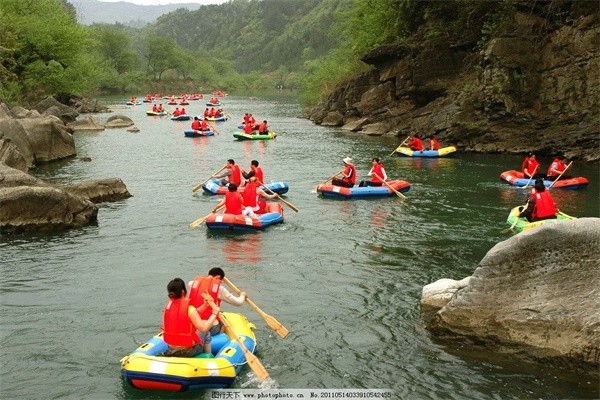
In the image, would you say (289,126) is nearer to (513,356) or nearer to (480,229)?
(480,229)

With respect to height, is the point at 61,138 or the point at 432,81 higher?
the point at 432,81

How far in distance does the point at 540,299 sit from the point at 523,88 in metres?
23.9

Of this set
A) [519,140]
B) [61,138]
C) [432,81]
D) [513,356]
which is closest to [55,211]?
[513,356]

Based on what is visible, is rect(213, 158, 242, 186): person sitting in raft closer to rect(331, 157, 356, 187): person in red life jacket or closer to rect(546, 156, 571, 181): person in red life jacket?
rect(331, 157, 356, 187): person in red life jacket

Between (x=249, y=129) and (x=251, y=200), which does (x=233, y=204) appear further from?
(x=249, y=129)

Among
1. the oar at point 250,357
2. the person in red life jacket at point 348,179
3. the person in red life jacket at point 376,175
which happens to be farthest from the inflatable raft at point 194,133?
the oar at point 250,357

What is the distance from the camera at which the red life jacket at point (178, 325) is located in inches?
338

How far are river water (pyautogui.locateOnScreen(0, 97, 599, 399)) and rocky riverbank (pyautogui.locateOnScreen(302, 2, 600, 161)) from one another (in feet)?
14.7

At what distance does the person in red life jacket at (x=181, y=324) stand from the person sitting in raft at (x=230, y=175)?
1218cm

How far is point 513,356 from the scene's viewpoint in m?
9.34

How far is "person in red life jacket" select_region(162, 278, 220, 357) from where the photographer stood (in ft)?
28.1

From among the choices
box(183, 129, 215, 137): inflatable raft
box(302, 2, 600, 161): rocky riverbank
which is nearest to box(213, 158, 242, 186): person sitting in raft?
box(302, 2, 600, 161): rocky riverbank

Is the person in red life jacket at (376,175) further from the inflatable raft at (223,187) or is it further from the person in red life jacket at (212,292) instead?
the person in red life jacket at (212,292)

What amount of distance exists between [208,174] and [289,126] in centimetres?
2319
